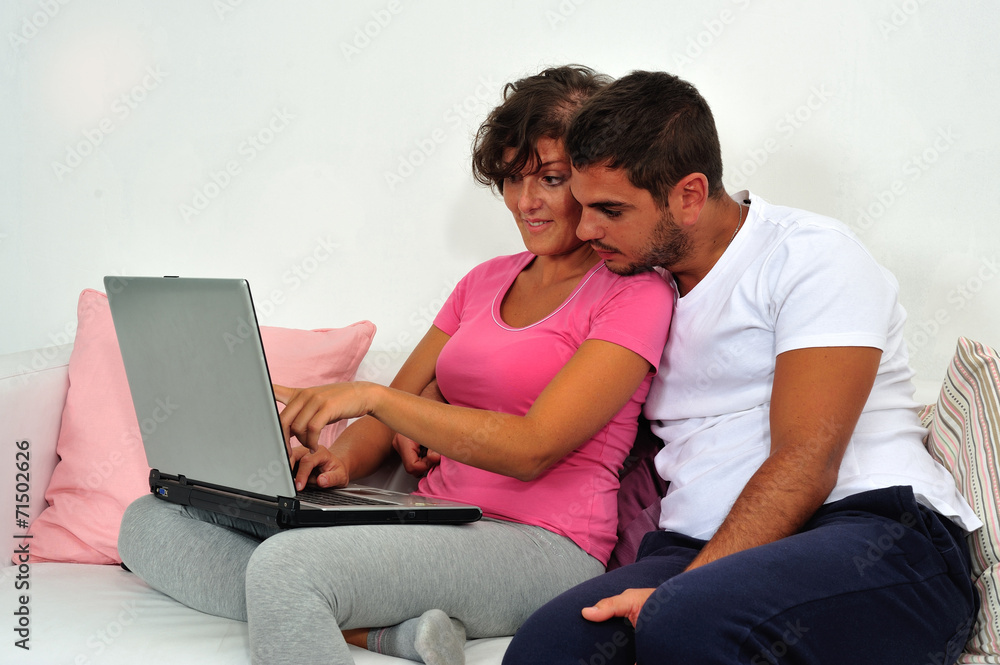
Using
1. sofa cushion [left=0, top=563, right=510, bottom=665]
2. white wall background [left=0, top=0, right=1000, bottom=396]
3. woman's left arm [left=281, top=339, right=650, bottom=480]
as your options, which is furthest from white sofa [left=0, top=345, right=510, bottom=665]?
white wall background [left=0, top=0, right=1000, bottom=396]

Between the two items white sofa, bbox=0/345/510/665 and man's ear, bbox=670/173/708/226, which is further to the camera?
man's ear, bbox=670/173/708/226

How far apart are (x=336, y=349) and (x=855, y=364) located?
1.02m

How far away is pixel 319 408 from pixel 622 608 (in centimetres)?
48

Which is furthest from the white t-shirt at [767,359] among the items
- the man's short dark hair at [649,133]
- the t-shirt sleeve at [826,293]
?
the man's short dark hair at [649,133]

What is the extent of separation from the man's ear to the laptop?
544mm

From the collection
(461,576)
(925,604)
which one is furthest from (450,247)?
(925,604)

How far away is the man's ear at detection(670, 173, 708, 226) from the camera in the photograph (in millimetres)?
1223

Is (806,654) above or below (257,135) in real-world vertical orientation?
below

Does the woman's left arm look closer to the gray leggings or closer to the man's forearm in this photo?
the gray leggings

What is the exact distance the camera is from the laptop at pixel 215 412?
3.19 feet

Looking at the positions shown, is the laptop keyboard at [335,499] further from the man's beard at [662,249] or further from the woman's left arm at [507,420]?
the man's beard at [662,249]

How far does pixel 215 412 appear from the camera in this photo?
3.47 ft

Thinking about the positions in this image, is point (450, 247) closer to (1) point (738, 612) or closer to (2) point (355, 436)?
(2) point (355, 436)

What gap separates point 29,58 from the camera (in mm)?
2107
